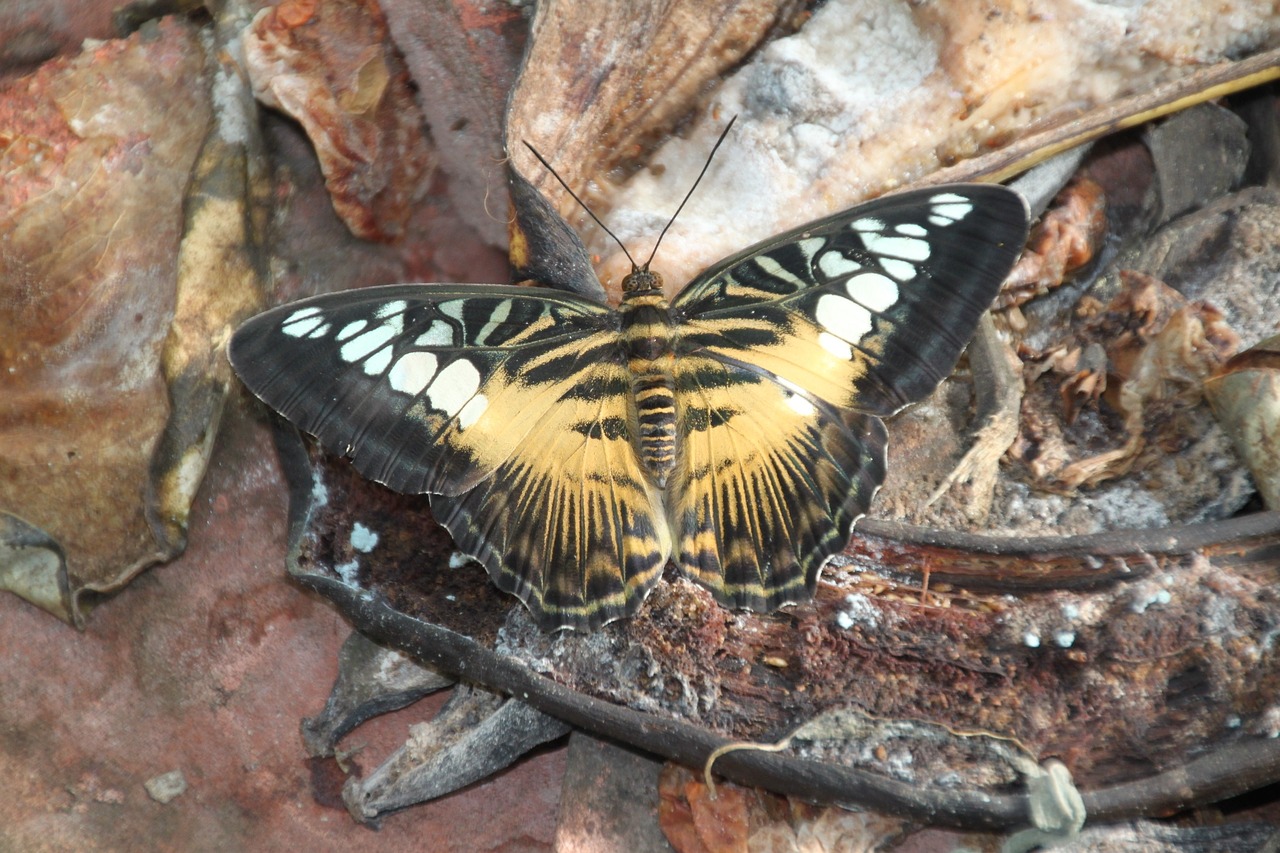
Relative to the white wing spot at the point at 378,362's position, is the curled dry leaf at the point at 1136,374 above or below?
above

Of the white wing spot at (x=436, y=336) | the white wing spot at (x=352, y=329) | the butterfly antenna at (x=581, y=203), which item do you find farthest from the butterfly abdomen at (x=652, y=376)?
the white wing spot at (x=352, y=329)

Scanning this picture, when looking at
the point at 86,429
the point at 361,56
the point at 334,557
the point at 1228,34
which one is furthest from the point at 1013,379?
the point at 86,429

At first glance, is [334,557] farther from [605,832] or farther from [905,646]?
[905,646]

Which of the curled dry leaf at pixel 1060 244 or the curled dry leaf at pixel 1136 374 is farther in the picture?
the curled dry leaf at pixel 1060 244

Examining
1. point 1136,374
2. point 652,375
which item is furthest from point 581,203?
point 1136,374

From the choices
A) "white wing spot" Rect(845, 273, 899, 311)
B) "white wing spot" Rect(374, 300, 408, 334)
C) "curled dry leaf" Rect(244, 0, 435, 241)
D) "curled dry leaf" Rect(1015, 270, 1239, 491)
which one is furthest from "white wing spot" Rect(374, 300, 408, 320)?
"curled dry leaf" Rect(1015, 270, 1239, 491)

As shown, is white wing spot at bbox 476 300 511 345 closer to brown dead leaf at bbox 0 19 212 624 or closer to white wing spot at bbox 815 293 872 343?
white wing spot at bbox 815 293 872 343

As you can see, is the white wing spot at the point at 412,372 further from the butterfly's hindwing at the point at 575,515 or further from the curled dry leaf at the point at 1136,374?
the curled dry leaf at the point at 1136,374
